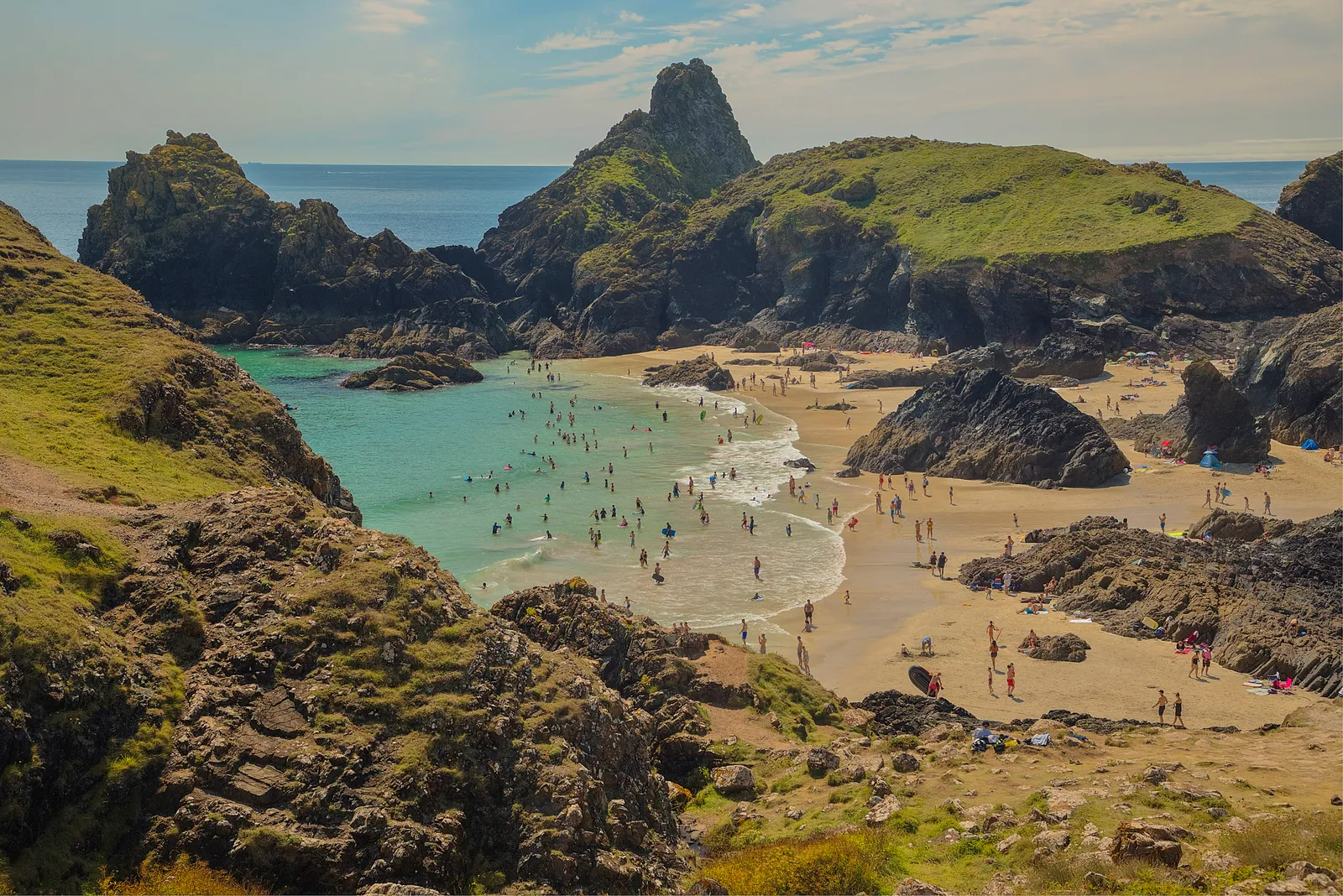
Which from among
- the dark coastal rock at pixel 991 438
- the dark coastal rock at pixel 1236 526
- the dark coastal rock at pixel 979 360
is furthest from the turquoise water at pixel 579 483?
the dark coastal rock at pixel 979 360

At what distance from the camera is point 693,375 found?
270ft

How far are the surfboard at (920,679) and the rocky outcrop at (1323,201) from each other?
84.4 m

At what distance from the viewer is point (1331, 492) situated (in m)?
43.7

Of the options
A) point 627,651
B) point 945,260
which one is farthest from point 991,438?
point 945,260

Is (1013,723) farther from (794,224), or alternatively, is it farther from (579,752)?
(794,224)

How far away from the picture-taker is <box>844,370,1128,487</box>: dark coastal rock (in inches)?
1924

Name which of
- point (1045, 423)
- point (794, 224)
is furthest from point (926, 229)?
point (1045, 423)

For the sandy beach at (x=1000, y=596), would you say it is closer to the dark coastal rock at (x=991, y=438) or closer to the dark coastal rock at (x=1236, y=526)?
the dark coastal rock at (x=991, y=438)

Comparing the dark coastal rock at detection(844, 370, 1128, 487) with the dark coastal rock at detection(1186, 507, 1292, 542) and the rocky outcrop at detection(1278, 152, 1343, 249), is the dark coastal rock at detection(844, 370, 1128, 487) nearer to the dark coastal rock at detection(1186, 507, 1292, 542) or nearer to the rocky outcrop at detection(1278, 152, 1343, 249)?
the dark coastal rock at detection(1186, 507, 1292, 542)

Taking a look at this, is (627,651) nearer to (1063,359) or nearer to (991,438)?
(991,438)

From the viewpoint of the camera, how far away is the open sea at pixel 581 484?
39250mm

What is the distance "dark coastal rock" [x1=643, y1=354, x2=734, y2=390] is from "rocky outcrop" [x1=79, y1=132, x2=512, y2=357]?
2205 cm

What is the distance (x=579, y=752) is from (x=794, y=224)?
94955mm

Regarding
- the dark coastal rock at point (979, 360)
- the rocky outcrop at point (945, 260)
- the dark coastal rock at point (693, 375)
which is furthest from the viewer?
the rocky outcrop at point (945, 260)
